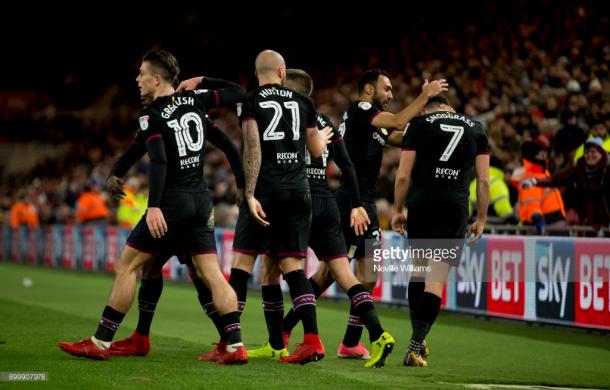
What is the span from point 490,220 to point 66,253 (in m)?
16.3

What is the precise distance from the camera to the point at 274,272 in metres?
9.18

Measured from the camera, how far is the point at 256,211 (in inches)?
335

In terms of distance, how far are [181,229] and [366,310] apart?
1605mm

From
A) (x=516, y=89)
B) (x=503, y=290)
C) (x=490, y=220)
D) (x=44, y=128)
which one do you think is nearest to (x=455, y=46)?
(x=516, y=89)

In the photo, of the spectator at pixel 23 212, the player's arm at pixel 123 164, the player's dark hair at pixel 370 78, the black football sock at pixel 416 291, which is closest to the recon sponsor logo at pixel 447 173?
the black football sock at pixel 416 291

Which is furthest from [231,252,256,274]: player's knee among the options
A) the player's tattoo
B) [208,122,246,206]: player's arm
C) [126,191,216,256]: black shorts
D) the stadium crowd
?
the stadium crowd

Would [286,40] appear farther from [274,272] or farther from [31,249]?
[274,272]

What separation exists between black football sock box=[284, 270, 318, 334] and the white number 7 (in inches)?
62.5

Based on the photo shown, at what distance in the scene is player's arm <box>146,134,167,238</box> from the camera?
8328 millimetres

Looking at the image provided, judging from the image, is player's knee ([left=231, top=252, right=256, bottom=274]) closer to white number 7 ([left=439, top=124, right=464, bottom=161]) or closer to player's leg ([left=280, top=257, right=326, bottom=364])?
player's leg ([left=280, top=257, right=326, bottom=364])

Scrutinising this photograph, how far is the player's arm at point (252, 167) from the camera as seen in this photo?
8.52 m

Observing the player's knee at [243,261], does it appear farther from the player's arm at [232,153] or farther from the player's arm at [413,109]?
the player's arm at [413,109]

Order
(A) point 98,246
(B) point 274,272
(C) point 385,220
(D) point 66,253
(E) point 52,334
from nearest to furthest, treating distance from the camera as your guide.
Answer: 1. (B) point 274,272
2. (E) point 52,334
3. (C) point 385,220
4. (A) point 98,246
5. (D) point 66,253

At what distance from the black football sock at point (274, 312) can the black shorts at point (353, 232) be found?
0.98m
